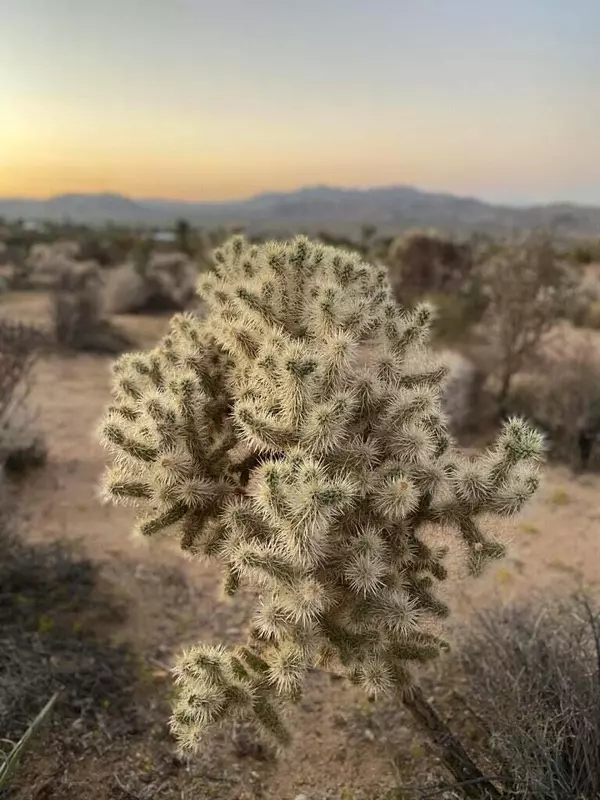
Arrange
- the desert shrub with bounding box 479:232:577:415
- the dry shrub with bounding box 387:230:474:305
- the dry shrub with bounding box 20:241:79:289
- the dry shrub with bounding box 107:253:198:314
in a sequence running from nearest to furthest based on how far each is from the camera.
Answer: the desert shrub with bounding box 479:232:577:415, the dry shrub with bounding box 107:253:198:314, the dry shrub with bounding box 387:230:474:305, the dry shrub with bounding box 20:241:79:289

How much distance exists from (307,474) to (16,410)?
4.94m

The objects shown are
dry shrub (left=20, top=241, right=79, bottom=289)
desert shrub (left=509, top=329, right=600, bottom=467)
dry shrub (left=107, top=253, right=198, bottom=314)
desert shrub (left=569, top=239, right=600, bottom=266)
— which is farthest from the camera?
desert shrub (left=569, top=239, right=600, bottom=266)

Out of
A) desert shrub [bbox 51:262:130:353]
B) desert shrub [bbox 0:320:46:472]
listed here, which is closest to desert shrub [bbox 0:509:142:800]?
desert shrub [bbox 0:320:46:472]

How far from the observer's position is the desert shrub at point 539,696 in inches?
108

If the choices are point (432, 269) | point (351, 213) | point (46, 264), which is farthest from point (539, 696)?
point (351, 213)

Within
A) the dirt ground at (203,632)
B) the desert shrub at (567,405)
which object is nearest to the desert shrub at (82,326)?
the dirt ground at (203,632)

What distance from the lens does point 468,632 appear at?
3.98m

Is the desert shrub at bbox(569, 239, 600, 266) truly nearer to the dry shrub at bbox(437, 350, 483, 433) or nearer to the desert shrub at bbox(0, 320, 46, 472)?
the dry shrub at bbox(437, 350, 483, 433)

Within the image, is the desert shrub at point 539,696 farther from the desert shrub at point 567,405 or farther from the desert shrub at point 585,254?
the desert shrub at point 585,254

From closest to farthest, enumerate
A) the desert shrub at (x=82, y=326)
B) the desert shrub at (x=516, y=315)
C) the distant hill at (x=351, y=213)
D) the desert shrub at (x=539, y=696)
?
the desert shrub at (x=539, y=696), the desert shrub at (x=516, y=315), the desert shrub at (x=82, y=326), the distant hill at (x=351, y=213)

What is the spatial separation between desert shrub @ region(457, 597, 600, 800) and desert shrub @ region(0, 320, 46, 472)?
12.4 feet

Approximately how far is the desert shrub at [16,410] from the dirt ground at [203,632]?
193 millimetres

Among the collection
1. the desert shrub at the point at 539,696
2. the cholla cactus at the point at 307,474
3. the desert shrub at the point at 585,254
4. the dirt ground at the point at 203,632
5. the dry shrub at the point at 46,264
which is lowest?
the dry shrub at the point at 46,264

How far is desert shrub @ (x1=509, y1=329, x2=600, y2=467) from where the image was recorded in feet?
25.3
